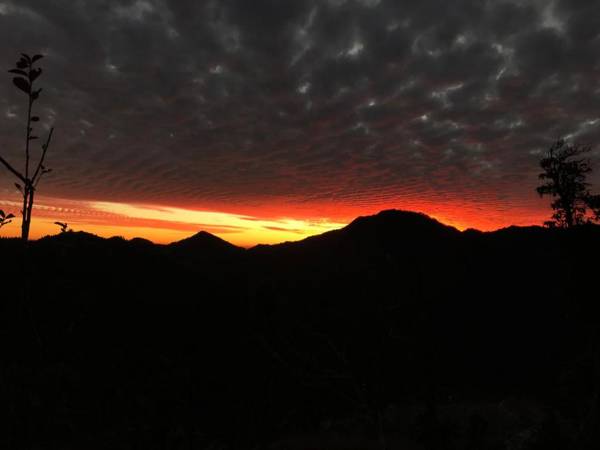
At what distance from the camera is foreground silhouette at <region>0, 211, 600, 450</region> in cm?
2103

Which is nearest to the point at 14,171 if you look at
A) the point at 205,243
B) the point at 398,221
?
the point at 398,221

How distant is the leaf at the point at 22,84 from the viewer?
2238 millimetres

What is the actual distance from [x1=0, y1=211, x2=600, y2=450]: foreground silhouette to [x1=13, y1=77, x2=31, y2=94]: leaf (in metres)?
1.38

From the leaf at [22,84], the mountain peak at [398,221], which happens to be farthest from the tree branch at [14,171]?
the mountain peak at [398,221]

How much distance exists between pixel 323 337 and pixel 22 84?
3.26 meters

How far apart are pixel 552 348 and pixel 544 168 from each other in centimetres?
6671

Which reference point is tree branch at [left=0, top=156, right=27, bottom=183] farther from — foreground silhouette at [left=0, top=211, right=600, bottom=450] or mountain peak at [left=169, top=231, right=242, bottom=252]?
mountain peak at [left=169, top=231, right=242, bottom=252]

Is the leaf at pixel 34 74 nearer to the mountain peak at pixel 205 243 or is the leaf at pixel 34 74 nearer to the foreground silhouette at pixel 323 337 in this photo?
the foreground silhouette at pixel 323 337

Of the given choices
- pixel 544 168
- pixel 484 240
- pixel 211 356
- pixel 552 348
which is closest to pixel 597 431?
pixel 544 168

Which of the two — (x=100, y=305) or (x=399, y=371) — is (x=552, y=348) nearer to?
(x=399, y=371)

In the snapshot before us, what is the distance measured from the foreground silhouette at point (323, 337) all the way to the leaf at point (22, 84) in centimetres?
138

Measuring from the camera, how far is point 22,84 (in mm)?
2252

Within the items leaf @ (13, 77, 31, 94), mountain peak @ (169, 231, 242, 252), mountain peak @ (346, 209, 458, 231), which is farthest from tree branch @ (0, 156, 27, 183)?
mountain peak @ (169, 231, 242, 252)

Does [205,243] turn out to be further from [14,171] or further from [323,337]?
[14,171]
